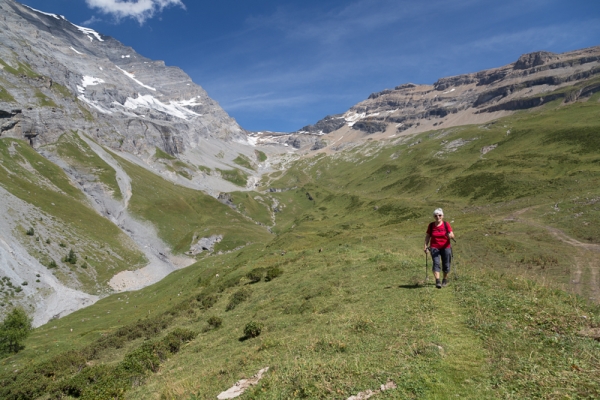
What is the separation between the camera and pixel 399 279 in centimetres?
2244

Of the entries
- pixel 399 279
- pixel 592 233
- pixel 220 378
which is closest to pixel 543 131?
pixel 592 233

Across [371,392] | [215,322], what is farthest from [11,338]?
[371,392]

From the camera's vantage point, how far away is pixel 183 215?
515ft

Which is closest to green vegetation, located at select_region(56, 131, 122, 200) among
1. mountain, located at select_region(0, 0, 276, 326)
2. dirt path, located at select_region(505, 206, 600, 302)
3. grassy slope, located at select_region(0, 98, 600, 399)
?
mountain, located at select_region(0, 0, 276, 326)

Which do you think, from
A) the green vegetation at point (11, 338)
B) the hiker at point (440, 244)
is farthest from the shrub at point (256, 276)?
the green vegetation at point (11, 338)

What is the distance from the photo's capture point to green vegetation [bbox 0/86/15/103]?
5973 inches

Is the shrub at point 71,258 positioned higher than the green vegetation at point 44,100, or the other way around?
the green vegetation at point 44,100

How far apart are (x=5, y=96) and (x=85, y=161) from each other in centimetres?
4591

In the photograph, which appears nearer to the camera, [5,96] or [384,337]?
[384,337]

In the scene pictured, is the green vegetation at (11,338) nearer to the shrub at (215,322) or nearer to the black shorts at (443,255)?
the shrub at (215,322)

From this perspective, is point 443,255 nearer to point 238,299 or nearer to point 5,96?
point 238,299

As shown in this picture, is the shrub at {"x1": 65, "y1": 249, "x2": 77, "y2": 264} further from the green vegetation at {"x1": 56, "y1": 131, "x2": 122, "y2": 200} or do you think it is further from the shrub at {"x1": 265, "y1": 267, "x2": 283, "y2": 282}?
the shrub at {"x1": 265, "y1": 267, "x2": 283, "y2": 282}

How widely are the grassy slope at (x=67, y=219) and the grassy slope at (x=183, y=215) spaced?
68.0ft

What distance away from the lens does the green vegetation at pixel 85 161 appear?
153500 millimetres
